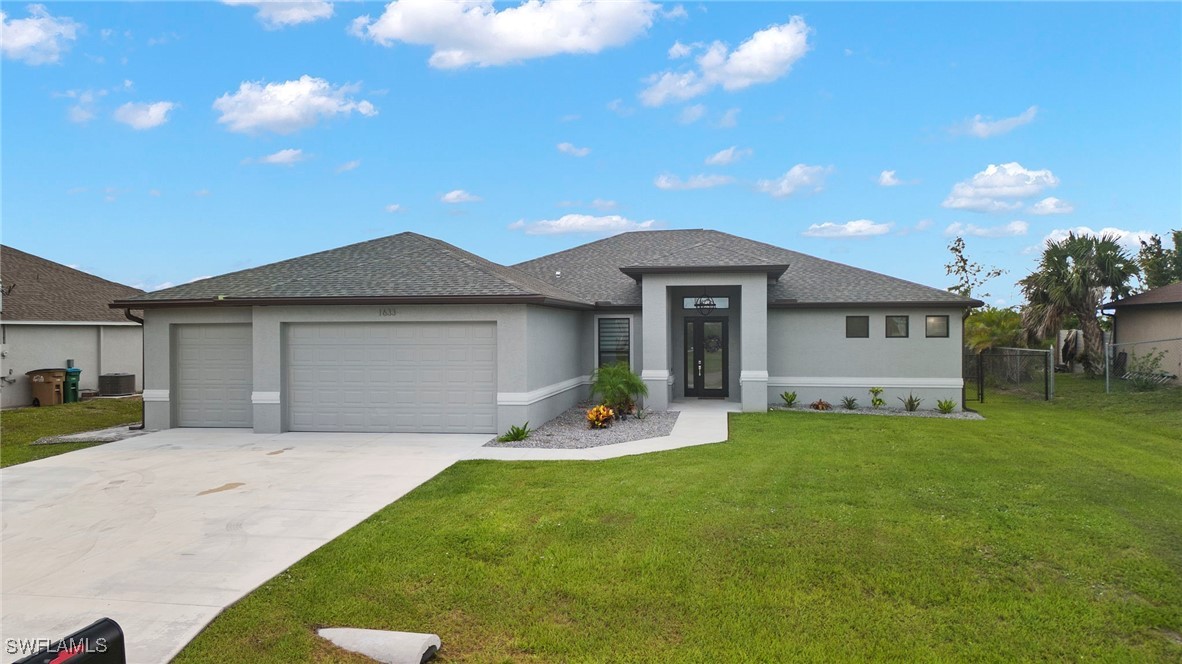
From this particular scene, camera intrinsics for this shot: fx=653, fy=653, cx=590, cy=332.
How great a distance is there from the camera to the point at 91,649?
231 cm

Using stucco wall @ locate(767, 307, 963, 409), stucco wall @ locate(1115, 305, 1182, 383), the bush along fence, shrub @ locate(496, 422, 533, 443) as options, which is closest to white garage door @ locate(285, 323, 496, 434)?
shrub @ locate(496, 422, 533, 443)

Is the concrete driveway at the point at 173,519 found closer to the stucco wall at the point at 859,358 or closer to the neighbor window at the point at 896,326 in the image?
the stucco wall at the point at 859,358

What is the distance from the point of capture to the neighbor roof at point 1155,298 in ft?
73.8

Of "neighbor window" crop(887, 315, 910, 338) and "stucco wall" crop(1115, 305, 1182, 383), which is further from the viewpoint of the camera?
"stucco wall" crop(1115, 305, 1182, 383)

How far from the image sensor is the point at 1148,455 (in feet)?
36.7

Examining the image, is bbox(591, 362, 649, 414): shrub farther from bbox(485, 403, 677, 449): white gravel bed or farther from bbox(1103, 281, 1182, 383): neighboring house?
bbox(1103, 281, 1182, 383): neighboring house

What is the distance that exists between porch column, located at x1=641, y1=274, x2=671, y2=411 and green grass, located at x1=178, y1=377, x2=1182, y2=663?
20.9ft

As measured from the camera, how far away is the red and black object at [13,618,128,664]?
2.23 metres

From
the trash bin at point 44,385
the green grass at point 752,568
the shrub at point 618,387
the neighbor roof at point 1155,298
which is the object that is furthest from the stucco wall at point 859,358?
the trash bin at point 44,385

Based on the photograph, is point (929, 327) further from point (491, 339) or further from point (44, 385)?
point (44, 385)

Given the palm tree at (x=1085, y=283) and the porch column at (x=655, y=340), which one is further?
the palm tree at (x=1085, y=283)

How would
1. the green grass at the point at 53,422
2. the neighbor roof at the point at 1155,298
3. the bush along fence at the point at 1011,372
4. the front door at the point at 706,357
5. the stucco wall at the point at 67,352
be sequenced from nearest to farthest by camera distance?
the green grass at the point at 53,422, the front door at the point at 706,357, the stucco wall at the point at 67,352, the bush along fence at the point at 1011,372, the neighbor roof at the point at 1155,298

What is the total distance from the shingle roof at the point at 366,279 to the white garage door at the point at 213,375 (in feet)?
3.03

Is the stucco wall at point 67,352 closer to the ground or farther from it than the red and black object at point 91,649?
farther from it
